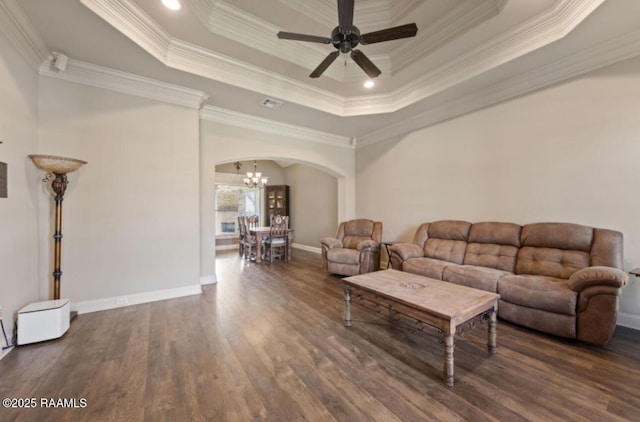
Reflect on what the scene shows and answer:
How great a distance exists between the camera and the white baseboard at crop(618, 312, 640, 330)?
2572 mm

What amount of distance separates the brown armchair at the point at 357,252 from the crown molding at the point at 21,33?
4.51 meters

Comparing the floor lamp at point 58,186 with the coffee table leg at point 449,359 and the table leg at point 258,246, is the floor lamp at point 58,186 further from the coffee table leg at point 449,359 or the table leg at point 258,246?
the coffee table leg at point 449,359

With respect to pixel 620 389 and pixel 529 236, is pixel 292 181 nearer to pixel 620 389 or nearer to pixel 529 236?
pixel 529 236

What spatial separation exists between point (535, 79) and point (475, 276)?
2710mm

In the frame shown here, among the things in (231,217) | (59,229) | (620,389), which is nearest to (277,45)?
(59,229)

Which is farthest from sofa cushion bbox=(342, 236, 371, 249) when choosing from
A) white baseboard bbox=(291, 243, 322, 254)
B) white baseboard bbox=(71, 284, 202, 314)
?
white baseboard bbox=(71, 284, 202, 314)

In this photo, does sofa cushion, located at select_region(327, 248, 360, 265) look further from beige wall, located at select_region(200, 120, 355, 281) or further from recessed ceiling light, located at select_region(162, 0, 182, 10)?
recessed ceiling light, located at select_region(162, 0, 182, 10)

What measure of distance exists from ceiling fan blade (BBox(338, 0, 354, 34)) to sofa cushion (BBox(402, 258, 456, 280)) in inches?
117

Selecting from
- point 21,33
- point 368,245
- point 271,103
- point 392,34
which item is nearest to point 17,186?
point 21,33

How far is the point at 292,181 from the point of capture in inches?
344

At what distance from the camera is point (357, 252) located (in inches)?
179

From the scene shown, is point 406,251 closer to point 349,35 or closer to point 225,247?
point 349,35

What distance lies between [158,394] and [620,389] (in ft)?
10.4

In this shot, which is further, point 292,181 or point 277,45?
point 292,181
